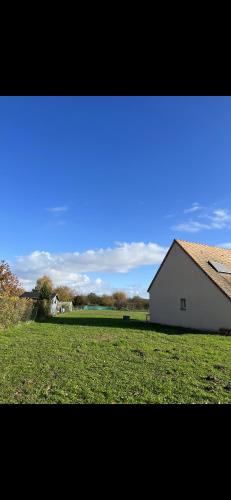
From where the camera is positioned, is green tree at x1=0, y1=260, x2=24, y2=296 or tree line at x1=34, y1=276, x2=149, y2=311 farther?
tree line at x1=34, y1=276, x2=149, y2=311

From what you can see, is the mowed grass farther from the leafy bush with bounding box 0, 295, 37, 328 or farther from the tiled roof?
the tiled roof

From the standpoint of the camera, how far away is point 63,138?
7617 mm

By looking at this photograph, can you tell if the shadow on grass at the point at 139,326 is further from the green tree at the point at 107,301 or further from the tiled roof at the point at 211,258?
the green tree at the point at 107,301

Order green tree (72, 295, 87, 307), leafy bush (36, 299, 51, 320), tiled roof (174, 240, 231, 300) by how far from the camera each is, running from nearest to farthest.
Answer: tiled roof (174, 240, 231, 300) < leafy bush (36, 299, 51, 320) < green tree (72, 295, 87, 307)

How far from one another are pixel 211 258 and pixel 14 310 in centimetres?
1081

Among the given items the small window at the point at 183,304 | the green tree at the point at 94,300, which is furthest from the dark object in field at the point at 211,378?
the green tree at the point at 94,300

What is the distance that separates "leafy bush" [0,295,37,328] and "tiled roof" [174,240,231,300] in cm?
913

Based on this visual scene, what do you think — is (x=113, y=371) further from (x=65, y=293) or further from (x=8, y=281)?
(x=65, y=293)

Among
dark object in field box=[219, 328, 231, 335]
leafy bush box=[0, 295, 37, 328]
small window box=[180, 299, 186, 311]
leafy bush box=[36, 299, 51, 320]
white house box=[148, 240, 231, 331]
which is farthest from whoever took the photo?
leafy bush box=[36, 299, 51, 320]

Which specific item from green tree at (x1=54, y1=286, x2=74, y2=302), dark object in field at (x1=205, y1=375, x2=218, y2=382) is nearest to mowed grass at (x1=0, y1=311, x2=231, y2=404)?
dark object in field at (x1=205, y1=375, x2=218, y2=382)

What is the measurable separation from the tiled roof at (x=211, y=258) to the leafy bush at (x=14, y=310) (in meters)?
9.13

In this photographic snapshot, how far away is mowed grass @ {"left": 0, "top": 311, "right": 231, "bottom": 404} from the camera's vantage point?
5.80 meters

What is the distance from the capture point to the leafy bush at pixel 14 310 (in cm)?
1681

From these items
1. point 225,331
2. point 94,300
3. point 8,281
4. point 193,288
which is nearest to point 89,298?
point 94,300
